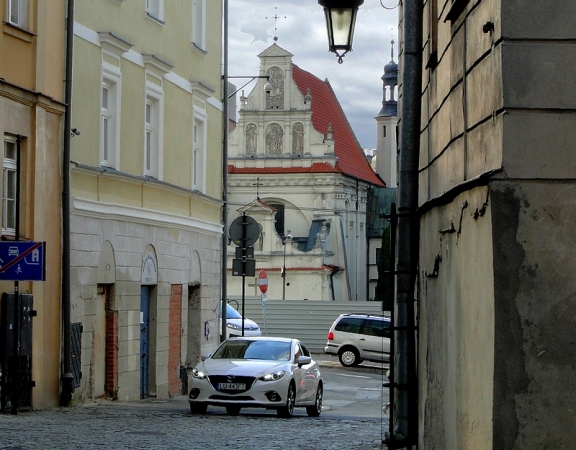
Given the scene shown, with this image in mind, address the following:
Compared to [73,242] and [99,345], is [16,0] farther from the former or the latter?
[99,345]

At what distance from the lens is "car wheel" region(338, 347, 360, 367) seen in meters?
42.4

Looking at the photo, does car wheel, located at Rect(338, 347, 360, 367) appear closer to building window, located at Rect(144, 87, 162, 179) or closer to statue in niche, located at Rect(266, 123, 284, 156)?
building window, located at Rect(144, 87, 162, 179)

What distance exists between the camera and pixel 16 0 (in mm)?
17891

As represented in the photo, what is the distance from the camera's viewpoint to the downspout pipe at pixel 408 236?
10.0 m

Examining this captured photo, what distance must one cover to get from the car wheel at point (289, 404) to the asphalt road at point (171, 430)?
17 cm

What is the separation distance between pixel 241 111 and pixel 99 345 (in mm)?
58772

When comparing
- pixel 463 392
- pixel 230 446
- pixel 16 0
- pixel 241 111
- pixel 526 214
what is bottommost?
pixel 230 446

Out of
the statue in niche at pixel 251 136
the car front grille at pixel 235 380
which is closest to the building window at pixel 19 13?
the car front grille at pixel 235 380

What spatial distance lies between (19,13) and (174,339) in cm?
1004

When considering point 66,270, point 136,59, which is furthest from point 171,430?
point 136,59

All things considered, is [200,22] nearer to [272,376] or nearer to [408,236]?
[272,376]

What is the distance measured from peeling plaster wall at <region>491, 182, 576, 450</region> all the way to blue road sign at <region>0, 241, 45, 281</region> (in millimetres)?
10812

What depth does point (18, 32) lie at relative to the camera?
17.6m

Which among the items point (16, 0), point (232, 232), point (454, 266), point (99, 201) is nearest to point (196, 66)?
point (232, 232)
